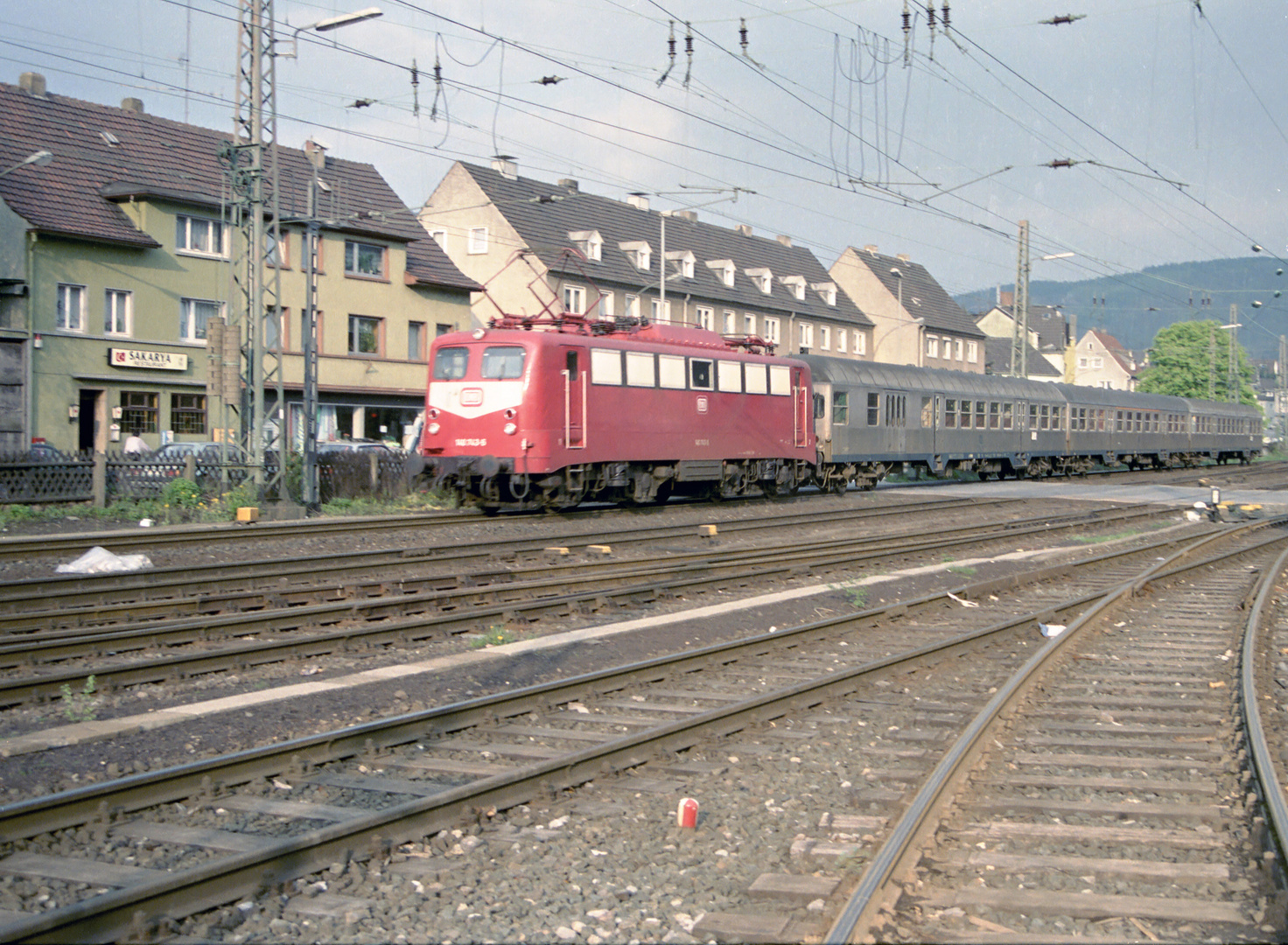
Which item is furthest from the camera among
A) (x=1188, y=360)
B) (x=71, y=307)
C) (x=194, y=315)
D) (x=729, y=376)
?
(x=1188, y=360)

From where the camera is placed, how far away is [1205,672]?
30.0 ft

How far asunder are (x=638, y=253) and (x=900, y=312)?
23008 mm

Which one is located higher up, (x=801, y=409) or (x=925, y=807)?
(x=801, y=409)

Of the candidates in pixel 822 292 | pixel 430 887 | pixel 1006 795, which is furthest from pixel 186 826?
pixel 822 292

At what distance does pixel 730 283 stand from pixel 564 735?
2151 inches

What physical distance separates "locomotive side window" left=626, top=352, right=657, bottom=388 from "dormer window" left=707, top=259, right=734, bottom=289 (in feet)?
128

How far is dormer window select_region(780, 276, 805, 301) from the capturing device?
6575 cm

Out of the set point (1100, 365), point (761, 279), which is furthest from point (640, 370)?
point (1100, 365)

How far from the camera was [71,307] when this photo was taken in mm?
33250

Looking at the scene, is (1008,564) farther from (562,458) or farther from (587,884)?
(587,884)

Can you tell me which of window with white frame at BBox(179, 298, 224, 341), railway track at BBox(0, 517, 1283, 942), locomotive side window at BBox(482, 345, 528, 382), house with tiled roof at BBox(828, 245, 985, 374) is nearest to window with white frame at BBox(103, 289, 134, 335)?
window with white frame at BBox(179, 298, 224, 341)

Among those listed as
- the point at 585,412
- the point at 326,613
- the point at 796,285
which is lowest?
the point at 326,613

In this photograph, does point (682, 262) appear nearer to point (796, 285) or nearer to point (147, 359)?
point (796, 285)

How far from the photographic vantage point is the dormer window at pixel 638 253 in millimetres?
55031
